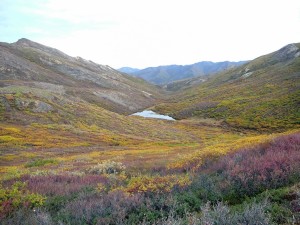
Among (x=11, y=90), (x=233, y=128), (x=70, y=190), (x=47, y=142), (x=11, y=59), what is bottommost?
(x=233, y=128)

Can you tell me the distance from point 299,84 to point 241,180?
119296 millimetres

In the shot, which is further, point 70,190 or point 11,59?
point 11,59

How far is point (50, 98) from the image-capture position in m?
84.1

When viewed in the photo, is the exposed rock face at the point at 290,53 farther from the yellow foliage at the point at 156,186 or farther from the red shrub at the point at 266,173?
the yellow foliage at the point at 156,186

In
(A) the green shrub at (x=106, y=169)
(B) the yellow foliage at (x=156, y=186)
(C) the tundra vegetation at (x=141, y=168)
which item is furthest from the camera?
(A) the green shrub at (x=106, y=169)

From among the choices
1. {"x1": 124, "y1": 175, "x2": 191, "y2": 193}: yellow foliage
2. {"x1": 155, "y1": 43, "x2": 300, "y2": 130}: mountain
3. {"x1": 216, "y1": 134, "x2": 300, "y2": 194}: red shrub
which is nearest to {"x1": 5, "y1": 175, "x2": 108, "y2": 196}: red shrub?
{"x1": 124, "y1": 175, "x2": 191, "y2": 193}: yellow foliage

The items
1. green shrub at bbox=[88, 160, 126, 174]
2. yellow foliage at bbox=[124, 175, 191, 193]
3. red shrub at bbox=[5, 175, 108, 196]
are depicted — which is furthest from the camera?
green shrub at bbox=[88, 160, 126, 174]

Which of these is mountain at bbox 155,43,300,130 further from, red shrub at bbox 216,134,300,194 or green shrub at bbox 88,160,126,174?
red shrub at bbox 216,134,300,194

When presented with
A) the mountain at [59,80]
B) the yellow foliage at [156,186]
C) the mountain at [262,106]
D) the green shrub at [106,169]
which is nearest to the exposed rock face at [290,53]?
the mountain at [262,106]

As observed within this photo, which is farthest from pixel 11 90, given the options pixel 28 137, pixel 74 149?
pixel 74 149

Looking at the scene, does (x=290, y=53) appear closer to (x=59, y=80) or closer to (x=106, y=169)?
(x=59, y=80)

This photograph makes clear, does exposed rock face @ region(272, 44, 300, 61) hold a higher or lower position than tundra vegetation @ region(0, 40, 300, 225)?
higher

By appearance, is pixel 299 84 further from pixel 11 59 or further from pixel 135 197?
pixel 11 59

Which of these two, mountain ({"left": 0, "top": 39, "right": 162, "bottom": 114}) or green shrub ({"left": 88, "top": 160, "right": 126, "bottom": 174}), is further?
mountain ({"left": 0, "top": 39, "right": 162, "bottom": 114})
